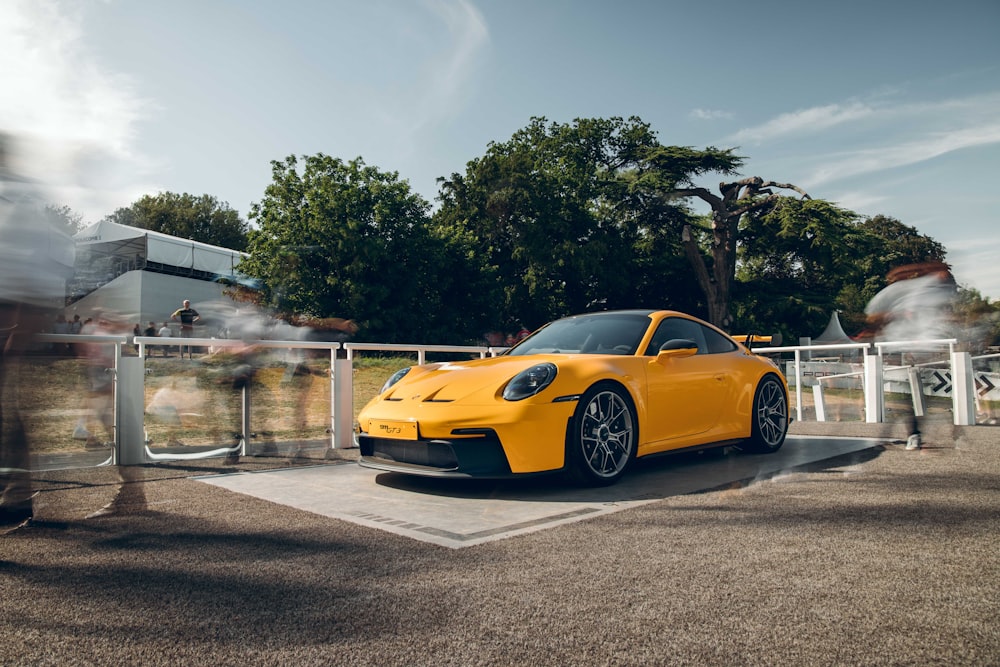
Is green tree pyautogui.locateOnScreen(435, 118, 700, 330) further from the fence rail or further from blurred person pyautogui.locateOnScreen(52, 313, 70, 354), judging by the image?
blurred person pyautogui.locateOnScreen(52, 313, 70, 354)

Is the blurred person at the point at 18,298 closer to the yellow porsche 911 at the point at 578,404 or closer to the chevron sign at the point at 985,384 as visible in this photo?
the yellow porsche 911 at the point at 578,404

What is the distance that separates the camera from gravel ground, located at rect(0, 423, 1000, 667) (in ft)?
7.38

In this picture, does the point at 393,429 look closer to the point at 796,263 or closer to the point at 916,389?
the point at 916,389

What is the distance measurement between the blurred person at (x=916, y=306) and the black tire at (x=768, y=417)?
115 cm

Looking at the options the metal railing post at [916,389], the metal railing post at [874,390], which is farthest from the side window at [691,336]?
the metal railing post at [874,390]

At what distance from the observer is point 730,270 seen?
43.7 meters

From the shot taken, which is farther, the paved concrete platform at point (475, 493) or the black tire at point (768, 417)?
the black tire at point (768, 417)

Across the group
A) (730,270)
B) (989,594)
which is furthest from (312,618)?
(730,270)

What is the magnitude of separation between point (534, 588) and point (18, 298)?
10.2 feet

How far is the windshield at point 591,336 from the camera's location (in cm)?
610

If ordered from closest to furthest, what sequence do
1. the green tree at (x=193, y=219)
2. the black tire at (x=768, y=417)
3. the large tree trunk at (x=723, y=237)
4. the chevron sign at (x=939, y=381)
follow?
the black tire at (x=768, y=417) < the chevron sign at (x=939, y=381) < the large tree trunk at (x=723, y=237) < the green tree at (x=193, y=219)

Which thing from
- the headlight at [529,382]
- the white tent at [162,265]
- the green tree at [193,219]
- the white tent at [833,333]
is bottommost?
the headlight at [529,382]

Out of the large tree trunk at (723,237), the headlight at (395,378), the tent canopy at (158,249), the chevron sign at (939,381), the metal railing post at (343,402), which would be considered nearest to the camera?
the headlight at (395,378)

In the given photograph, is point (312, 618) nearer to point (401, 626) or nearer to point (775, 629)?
point (401, 626)
